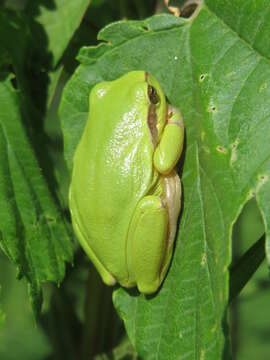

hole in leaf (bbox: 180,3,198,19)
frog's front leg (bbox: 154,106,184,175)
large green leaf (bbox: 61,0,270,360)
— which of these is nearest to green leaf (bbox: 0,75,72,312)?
large green leaf (bbox: 61,0,270,360)

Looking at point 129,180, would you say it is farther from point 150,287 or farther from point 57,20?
point 57,20

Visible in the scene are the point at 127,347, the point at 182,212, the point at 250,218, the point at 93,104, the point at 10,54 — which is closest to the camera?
the point at 182,212

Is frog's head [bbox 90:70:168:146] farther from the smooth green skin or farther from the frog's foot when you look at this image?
the frog's foot

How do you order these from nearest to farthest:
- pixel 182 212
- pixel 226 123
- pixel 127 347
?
pixel 226 123 → pixel 182 212 → pixel 127 347

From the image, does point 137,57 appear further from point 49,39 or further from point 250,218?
point 250,218

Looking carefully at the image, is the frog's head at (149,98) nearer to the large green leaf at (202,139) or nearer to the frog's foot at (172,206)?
the large green leaf at (202,139)

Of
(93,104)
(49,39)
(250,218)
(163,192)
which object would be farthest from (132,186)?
(250,218)

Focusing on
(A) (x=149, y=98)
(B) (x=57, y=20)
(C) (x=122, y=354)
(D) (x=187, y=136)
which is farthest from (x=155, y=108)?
(C) (x=122, y=354)
